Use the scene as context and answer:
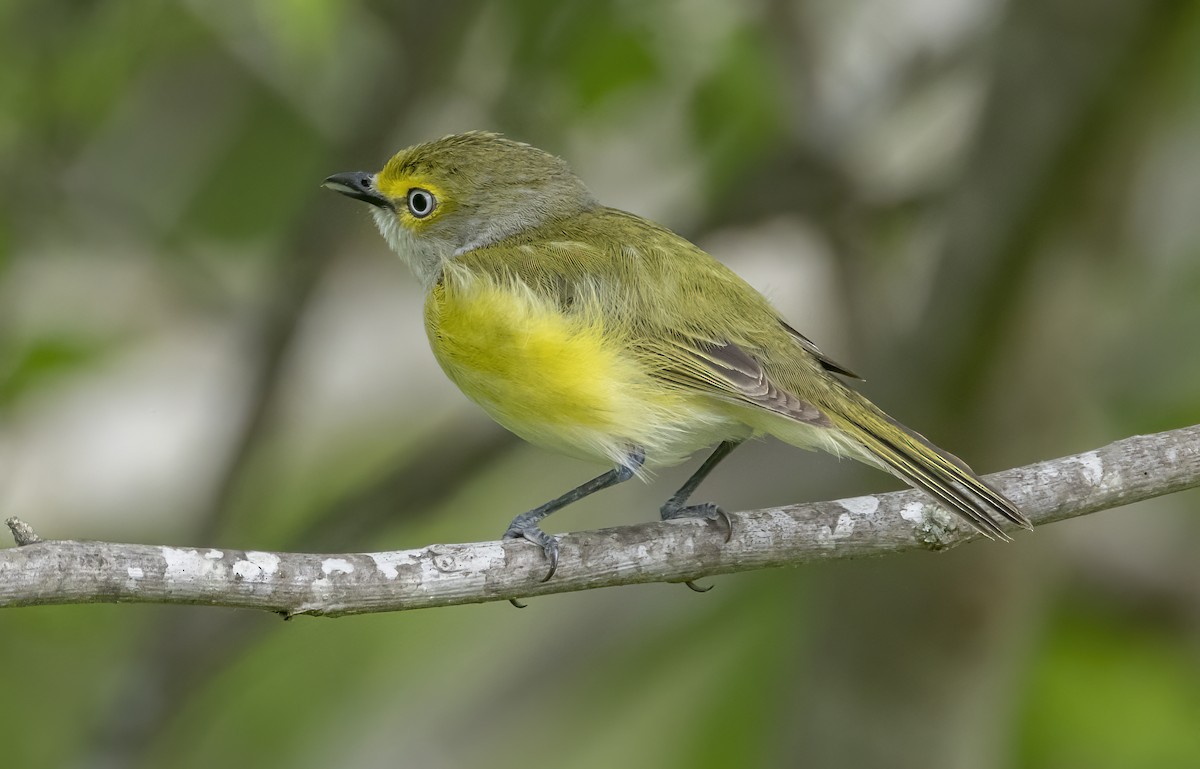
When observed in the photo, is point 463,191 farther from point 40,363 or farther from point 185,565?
point 185,565

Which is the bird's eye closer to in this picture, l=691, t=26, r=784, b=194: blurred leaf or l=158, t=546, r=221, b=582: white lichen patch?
l=691, t=26, r=784, b=194: blurred leaf

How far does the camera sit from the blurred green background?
5.27 metres

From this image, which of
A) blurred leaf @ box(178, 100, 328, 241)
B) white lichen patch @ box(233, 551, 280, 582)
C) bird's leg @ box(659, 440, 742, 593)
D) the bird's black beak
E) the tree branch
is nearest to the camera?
the tree branch

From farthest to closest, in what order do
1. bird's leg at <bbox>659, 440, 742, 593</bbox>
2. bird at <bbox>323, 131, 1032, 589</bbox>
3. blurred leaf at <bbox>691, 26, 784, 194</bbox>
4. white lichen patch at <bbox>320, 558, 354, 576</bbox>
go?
blurred leaf at <bbox>691, 26, 784, 194</bbox> → bird at <bbox>323, 131, 1032, 589</bbox> → bird's leg at <bbox>659, 440, 742, 593</bbox> → white lichen patch at <bbox>320, 558, 354, 576</bbox>

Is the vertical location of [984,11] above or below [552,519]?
above

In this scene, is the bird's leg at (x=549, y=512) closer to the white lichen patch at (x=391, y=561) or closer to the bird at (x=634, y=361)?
the bird at (x=634, y=361)

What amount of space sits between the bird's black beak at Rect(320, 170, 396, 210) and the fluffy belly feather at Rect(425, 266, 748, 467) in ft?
2.70

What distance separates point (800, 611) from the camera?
635 cm

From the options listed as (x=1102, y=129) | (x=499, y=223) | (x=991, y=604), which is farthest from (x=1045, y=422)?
(x=499, y=223)

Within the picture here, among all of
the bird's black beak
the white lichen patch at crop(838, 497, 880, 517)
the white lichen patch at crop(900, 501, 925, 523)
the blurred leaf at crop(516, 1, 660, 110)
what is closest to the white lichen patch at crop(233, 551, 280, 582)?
the white lichen patch at crop(838, 497, 880, 517)

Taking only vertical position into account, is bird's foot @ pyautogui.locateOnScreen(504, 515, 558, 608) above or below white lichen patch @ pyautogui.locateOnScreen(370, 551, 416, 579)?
above

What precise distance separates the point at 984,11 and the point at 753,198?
1443 mm

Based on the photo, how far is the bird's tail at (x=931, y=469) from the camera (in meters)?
3.48

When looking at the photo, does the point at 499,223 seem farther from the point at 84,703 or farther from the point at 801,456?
the point at 84,703
